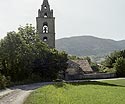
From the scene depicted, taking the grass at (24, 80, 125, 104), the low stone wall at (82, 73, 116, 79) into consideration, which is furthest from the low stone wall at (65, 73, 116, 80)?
the grass at (24, 80, 125, 104)

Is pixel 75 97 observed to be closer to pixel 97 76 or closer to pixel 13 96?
pixel 13 96

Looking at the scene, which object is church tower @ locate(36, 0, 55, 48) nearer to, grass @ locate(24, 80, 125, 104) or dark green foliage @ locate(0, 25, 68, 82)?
dark green foliage @ locate(0, 25, 68, 82)

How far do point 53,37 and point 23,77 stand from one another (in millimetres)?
16287

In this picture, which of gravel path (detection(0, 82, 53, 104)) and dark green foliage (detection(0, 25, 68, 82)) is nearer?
gravel path (detection(0, 82, 53, 104))

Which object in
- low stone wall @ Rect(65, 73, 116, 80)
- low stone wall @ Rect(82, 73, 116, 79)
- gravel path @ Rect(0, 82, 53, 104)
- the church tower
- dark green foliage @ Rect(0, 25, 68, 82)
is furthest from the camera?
low stone wall @ Rect(82, 73, 116, 79)

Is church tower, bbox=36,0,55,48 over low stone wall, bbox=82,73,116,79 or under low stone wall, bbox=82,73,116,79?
over

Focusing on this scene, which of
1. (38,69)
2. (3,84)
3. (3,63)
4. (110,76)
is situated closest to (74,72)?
(110,76)

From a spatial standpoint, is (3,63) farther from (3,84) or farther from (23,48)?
(3,84)

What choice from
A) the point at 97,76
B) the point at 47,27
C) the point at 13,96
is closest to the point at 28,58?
the point at 47,27

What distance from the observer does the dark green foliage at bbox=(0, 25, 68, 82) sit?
2394 inches

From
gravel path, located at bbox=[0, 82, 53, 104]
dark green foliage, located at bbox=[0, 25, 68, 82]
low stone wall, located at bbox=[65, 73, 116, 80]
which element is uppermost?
dark green foliage, located at bbox=[0, 25, 68, 82]

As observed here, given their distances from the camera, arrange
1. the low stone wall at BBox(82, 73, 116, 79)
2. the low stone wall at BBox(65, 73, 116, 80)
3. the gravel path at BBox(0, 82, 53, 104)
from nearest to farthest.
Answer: the gravel path at BBox(0, 82, 53, 104) → the low stone wall at BBox(65, 73, 116, 80) → the low stone wall at BBox(82, 73, 116, 79)

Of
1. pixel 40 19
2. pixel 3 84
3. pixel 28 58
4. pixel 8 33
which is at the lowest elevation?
pixel 3 84

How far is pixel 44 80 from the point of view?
66.3 metres
